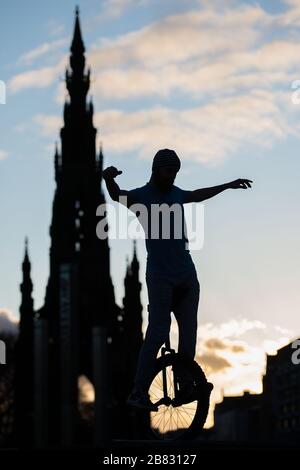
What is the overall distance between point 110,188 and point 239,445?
2.76m

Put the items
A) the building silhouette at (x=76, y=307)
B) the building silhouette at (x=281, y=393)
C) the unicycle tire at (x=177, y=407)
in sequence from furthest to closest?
1. the building silhouette at (x=281, y=393)
2. the building silhouette at (x=76, y=307)
3. the unicycle tire at (x=177, y=407)

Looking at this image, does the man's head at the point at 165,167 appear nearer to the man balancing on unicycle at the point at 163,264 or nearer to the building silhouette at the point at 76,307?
the man balancing on unicycle at the point at 163,264

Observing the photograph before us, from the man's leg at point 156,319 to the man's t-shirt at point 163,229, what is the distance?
92mm

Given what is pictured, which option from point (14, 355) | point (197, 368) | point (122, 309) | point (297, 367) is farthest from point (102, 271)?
point (197, 368)

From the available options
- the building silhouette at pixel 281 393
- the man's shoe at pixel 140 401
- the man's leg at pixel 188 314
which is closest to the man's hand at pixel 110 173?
the man's leg at pixel 188 314

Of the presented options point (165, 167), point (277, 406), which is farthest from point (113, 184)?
point (277, 406)

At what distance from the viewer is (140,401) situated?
7926 millimetres

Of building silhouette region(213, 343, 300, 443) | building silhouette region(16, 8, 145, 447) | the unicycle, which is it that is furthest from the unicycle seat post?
building silhouette region(213, 343, 300, 443)

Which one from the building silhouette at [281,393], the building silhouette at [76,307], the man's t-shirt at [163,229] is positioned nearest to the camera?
the man's t-shirt at [163,229]

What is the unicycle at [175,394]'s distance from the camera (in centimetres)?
792

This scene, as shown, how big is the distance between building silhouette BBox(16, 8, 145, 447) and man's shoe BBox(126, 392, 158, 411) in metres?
69.5

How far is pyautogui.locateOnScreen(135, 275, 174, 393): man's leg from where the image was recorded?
785 centimetres

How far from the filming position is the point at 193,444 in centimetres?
584

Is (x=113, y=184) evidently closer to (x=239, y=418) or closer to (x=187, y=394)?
(x=187, y=394)
